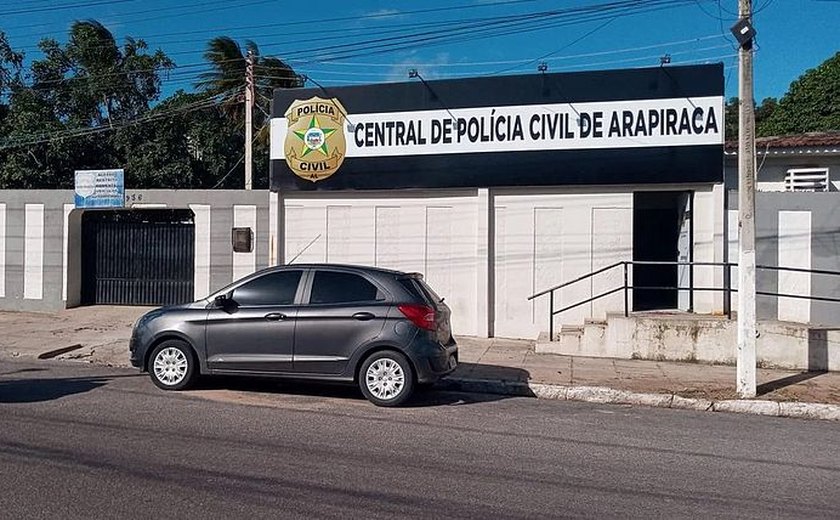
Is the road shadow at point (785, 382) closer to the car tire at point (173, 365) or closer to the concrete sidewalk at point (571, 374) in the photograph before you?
the concrete sidewalk at point (571, 374)

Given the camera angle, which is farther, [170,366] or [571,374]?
[571,374]

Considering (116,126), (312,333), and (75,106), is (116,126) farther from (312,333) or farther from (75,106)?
(312,333)

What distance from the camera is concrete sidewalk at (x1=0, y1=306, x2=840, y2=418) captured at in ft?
31.8

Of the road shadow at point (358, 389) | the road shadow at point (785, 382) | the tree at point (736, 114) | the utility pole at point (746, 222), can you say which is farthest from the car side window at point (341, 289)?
the tree at point (736, 114)

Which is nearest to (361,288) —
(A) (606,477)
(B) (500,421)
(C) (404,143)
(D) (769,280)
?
(B) (500,421)

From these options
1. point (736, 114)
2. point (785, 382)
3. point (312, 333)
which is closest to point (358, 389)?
point (312, 333)

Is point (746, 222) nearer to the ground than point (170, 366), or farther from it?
farther from it

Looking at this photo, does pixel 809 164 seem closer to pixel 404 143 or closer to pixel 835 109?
pixel 404 143

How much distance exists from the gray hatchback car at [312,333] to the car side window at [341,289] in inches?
0.5

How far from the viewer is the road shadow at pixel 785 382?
10.0m

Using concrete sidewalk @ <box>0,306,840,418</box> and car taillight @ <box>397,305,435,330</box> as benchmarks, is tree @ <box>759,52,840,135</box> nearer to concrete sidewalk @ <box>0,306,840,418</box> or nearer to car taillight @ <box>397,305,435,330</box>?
concrete sidewalk @ <box>0,306,840,418</box>

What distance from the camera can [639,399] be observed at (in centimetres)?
962

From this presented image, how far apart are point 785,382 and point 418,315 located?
5592mm

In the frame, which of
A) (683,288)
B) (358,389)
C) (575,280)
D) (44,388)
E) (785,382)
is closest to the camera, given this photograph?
(44,388)
